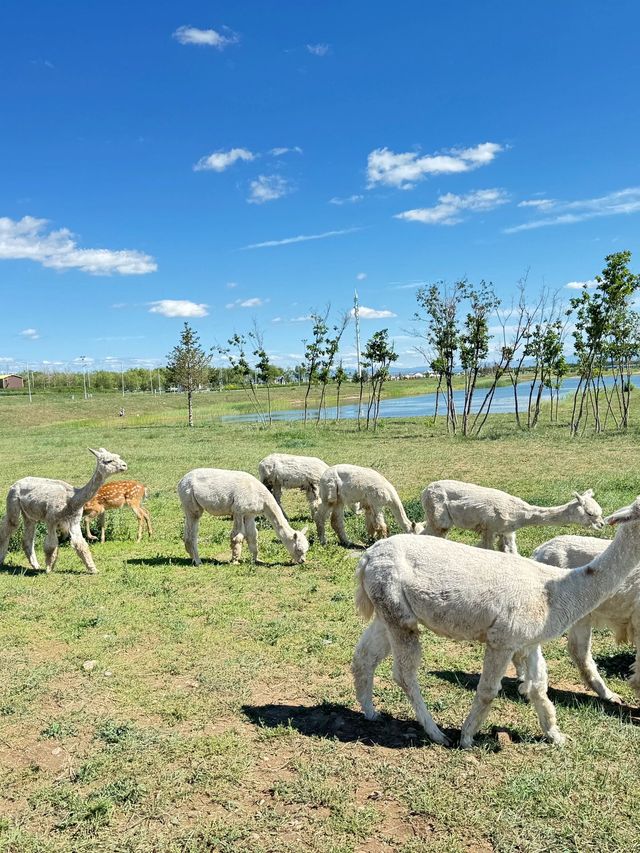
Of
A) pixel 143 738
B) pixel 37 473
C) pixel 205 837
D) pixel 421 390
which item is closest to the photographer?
pixel 205 837

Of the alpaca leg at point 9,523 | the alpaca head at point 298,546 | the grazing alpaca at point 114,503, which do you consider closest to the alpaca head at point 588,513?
the alpaca head at point 298,546

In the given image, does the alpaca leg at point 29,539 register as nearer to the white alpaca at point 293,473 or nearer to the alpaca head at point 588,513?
the white alpaca at point 293,473

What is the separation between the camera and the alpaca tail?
539cm

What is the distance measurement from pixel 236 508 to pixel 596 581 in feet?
23.6

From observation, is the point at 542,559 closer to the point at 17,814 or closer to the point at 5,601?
the point at 17,814

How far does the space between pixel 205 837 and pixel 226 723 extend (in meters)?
1.50

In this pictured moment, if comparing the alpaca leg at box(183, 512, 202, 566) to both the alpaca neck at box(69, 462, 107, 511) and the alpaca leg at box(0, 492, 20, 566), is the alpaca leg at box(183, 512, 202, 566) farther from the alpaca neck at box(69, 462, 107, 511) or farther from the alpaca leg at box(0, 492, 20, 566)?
the alpaca leg at box(0, 492, 20, 566)

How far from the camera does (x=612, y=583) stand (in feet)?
15.8

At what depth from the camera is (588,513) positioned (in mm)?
8852

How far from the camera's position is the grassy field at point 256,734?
4180 millimetres

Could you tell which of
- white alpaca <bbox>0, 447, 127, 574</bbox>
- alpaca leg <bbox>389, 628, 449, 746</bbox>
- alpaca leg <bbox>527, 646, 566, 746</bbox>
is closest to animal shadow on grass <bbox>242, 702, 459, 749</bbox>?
alpaca leg <bbox>389, 628, 449, 746</bbox>

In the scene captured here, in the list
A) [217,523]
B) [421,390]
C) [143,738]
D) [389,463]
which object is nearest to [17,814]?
[143,738]

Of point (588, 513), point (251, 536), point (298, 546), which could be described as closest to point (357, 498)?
point (298, 546)

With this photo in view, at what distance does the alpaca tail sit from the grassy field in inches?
41.5
